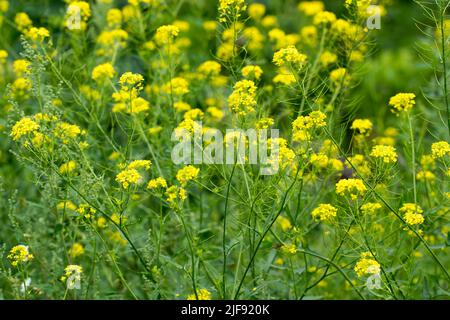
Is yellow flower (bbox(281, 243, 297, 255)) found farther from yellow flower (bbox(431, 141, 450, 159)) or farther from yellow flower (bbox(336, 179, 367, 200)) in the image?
yellow flower (bbox(431, 141, 450, 159))

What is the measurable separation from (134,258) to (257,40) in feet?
5.19

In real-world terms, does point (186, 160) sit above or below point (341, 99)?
below

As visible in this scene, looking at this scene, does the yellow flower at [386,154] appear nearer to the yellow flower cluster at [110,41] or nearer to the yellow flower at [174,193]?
the yellow flower at [174,193]

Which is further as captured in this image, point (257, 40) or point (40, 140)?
point (257, 40)

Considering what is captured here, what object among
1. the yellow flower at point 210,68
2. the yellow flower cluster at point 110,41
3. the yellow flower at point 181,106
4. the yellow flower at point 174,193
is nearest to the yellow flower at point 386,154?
the yellow flower at point 174,193

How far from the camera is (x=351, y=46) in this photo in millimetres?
3535

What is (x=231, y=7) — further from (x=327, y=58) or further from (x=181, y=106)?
(x=327, y=58)

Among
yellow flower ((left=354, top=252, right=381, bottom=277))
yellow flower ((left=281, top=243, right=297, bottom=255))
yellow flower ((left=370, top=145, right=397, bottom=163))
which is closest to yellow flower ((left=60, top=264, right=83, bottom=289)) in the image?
yellow flower ((left=281, top=243, right=297, bottom=255))

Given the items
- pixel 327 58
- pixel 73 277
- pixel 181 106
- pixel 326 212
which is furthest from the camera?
pixel 327 58

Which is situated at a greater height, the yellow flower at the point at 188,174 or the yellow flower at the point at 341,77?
the yellow flower at the point at 341,77

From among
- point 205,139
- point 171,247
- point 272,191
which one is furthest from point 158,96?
point 272,191

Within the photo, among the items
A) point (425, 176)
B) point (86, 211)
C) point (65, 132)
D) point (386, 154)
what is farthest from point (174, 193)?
point (425, 176)

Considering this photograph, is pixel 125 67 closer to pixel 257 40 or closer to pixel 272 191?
pixel 257 40

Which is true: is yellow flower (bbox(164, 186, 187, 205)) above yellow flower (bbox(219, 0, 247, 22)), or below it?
below
